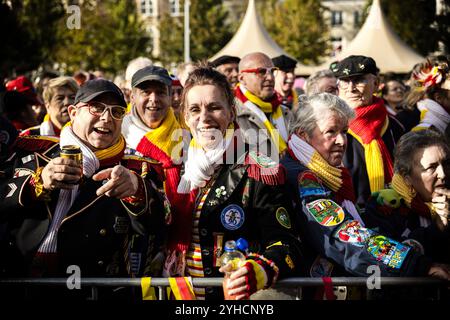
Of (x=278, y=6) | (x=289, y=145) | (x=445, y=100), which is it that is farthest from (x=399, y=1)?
(x=289, y=145)

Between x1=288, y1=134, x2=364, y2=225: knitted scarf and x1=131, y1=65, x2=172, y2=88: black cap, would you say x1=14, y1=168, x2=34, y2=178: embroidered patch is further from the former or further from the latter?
x1=131, y1=65, x2=172, y2=88: black cap

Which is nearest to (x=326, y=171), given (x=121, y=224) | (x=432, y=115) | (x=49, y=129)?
(x=121, y=224)

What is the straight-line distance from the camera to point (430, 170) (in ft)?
13.3

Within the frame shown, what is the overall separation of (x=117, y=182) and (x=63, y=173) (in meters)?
0.26

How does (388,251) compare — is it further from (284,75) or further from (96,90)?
(284,75)

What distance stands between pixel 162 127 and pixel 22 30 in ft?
77.6

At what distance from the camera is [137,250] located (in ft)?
12.6

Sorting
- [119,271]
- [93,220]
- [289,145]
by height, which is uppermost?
[289,145]

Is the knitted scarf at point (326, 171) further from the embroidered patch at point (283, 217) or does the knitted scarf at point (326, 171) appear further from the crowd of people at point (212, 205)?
the embroidered patch at point (283, 217)

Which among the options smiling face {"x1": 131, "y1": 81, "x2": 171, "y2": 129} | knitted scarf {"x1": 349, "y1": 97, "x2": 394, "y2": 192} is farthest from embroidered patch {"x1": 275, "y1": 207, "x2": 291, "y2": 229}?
smiling face {"x1": 131, "y1": 81, "x2": 171, "y2": 129}

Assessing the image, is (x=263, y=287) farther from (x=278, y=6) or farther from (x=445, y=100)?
(x=278, y=6)

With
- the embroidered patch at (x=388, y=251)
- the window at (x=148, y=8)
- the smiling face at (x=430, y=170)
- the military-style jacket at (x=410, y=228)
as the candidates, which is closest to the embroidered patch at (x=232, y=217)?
the embroidered patch at (x=388, y=251)

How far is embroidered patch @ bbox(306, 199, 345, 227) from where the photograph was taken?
3.55 m
